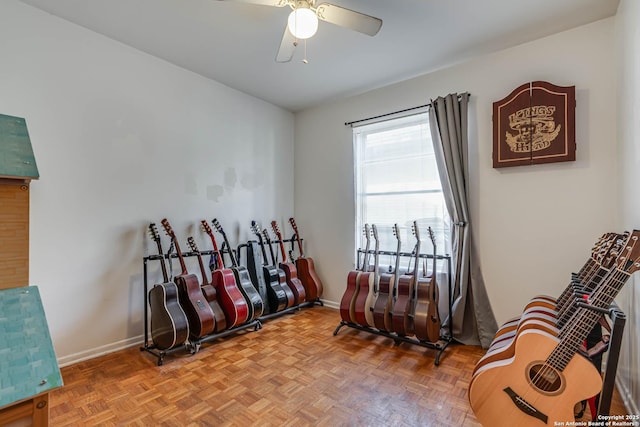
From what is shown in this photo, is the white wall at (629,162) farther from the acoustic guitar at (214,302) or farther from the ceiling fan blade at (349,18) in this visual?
the acoustic guitar at (214,302)

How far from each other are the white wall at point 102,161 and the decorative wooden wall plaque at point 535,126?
2.83 metres

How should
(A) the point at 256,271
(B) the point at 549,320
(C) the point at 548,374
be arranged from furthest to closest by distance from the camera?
(A) the point at 256,271 → (B) the point at 549,320 → (C) the point at 548,374

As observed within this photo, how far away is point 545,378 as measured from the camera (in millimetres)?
1337

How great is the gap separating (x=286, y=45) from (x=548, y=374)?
2344 mm

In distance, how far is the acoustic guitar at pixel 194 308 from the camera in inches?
A: 101

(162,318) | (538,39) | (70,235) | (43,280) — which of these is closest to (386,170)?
(538,39)

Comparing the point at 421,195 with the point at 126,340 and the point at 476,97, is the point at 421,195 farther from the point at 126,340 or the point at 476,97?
the point at 126,340

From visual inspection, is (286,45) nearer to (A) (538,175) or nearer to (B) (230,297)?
(B) (230,297)

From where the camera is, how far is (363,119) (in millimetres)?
3561

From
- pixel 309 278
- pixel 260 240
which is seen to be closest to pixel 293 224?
pixel 260 240

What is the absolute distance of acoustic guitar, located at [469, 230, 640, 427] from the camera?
1.27 meters

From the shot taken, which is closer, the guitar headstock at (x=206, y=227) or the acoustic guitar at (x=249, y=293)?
the acoustic guitar at (x=249, y=293)

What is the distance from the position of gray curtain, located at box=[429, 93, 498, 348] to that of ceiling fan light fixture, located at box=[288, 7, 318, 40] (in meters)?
1.69

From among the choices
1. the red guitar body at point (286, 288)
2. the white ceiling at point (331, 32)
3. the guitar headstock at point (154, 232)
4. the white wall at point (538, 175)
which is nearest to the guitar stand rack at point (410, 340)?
the white wall at point (538, 175)
